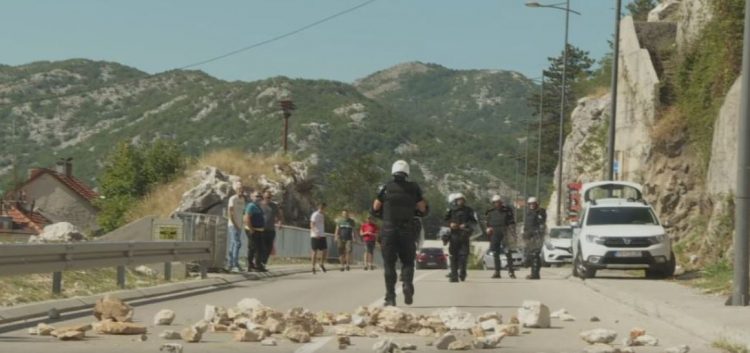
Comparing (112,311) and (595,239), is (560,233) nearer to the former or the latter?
(595,239)

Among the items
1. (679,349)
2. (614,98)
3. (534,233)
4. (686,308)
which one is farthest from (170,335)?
(614,98)

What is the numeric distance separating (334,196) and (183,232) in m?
84.7

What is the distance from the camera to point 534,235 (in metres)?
28.4

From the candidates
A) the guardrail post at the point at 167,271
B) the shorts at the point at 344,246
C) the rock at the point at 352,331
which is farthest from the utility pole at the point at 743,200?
the shorts at the point at 344,246

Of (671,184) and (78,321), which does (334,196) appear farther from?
(78,321)

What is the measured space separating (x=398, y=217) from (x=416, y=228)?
0.40 metres

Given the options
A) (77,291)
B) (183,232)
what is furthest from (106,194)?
(77,291)

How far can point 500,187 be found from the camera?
17400cm

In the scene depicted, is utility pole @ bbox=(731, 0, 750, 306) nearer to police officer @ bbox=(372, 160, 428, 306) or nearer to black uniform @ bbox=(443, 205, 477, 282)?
police officer @ bbox=(372, 160, 428, 306)

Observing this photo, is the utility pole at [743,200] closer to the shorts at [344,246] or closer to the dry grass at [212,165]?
the shorts at [344,246]

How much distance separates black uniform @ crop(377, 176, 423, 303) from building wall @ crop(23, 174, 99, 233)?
3531 inches

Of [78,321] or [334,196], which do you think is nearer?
[78,321]

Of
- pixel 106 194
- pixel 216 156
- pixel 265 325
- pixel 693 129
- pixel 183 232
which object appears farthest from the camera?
pixel 106 194

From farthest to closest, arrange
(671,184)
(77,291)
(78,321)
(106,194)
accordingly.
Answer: (106,194) < (671,184) < (77,291) < (78,321)
